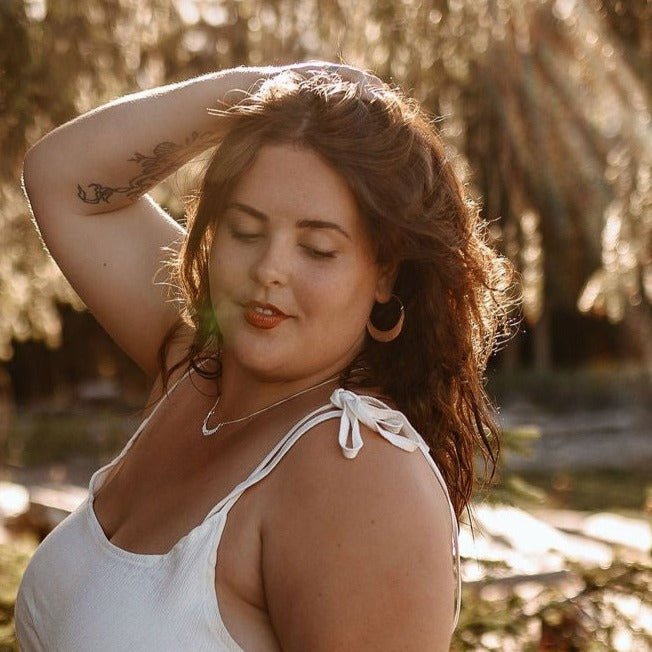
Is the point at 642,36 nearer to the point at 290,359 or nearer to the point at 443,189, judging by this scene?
the point at 443,189

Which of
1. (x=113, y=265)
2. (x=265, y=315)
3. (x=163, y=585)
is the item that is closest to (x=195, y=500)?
(x=163, y=585)

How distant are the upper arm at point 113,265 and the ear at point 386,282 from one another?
50 centimetres

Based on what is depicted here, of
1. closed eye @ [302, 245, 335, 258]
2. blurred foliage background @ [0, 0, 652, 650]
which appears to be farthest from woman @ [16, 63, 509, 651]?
blurred foliage background @ [0, 0, 652, 650]

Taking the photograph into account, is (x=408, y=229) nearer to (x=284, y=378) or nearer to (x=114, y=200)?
(x=284, y=378)

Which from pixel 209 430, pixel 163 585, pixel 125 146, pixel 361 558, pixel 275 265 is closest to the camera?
pixel 361 558

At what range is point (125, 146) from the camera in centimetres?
201

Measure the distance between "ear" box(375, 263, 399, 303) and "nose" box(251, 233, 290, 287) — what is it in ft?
0.53

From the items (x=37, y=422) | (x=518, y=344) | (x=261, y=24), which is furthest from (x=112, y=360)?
(x=261, y=24)

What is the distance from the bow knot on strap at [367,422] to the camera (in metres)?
1.40

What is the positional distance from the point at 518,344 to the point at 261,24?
22.1m

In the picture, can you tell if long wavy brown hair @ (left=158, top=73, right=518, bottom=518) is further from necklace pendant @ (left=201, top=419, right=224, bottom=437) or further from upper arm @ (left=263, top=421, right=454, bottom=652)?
upper arm @ (left=263, top=421, right=454, bottom=652)

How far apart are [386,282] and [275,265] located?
0.19 meters

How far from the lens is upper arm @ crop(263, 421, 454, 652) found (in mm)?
1327

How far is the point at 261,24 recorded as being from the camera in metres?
4.66
